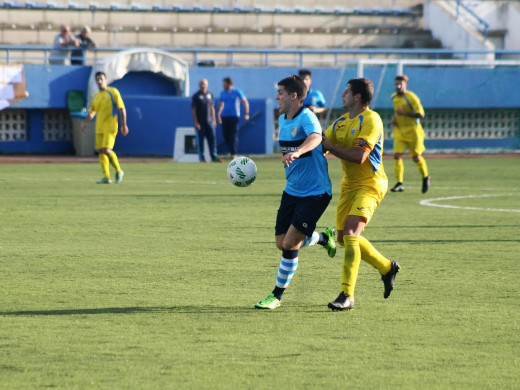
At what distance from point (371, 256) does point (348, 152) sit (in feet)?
2.78

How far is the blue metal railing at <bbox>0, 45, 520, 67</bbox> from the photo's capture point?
31047 millimetres

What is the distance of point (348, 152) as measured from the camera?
26.1ft

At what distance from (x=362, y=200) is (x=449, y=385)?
259cm

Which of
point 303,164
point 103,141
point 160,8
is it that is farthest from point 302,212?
point 160,8

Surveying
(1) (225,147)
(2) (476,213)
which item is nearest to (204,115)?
(1) (225,147)

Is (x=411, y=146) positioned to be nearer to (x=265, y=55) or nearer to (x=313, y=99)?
(x=313, y=99)

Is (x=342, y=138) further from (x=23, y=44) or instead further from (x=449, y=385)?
(x=23, y=44)

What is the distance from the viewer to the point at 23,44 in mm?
32156

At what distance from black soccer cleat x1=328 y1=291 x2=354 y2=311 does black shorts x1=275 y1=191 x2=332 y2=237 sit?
0.51 meters

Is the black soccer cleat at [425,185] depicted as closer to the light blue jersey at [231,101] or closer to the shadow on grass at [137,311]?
the light blue jersey at [231,101]

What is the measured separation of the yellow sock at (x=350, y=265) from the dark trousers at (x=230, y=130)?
20.9 meters

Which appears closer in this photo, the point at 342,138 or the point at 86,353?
the point at 86,353

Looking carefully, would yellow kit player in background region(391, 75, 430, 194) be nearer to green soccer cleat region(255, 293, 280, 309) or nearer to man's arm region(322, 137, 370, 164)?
man's arm region(322, 137, 370, 164)

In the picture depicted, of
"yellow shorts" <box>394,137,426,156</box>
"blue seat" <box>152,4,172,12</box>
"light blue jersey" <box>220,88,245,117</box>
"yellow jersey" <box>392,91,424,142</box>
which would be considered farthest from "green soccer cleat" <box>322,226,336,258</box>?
"blue seat" <box>152,4,172,12</box>
